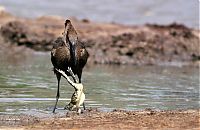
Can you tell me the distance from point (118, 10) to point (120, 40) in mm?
6396

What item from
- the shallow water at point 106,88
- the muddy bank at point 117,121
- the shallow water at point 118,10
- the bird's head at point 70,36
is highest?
the bird's head at point 70,36

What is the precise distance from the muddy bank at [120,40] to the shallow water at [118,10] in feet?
4.77

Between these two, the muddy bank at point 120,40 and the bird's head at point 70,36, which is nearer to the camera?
the bird's head at point 70,36

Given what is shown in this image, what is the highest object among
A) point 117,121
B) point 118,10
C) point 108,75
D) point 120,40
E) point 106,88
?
point 118,10

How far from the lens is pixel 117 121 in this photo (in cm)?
934

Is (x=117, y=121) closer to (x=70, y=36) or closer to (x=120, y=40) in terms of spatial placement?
(x=70, y=36)

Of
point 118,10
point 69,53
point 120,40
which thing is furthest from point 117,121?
point 118,10

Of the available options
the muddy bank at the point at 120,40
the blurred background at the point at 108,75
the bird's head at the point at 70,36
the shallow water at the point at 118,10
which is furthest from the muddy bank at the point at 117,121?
the shallow water at the point at 118,10

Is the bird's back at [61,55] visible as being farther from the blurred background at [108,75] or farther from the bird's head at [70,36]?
the blurred background at [108,75]

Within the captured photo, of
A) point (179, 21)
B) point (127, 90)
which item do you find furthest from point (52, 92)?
point (179, 21)

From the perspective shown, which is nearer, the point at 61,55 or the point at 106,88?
the point at 61,55

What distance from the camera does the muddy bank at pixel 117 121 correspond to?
8.88 m

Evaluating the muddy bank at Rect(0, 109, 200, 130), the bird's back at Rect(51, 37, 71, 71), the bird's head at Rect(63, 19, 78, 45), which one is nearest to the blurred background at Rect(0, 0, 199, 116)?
the bird's back at Rect(51, 37, 71, 71)

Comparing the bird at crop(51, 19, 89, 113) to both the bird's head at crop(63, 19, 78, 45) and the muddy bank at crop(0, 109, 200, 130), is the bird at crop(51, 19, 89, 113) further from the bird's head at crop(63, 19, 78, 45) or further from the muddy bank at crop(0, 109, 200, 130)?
the muddy bank at crop(0, 109, 200, 130)
